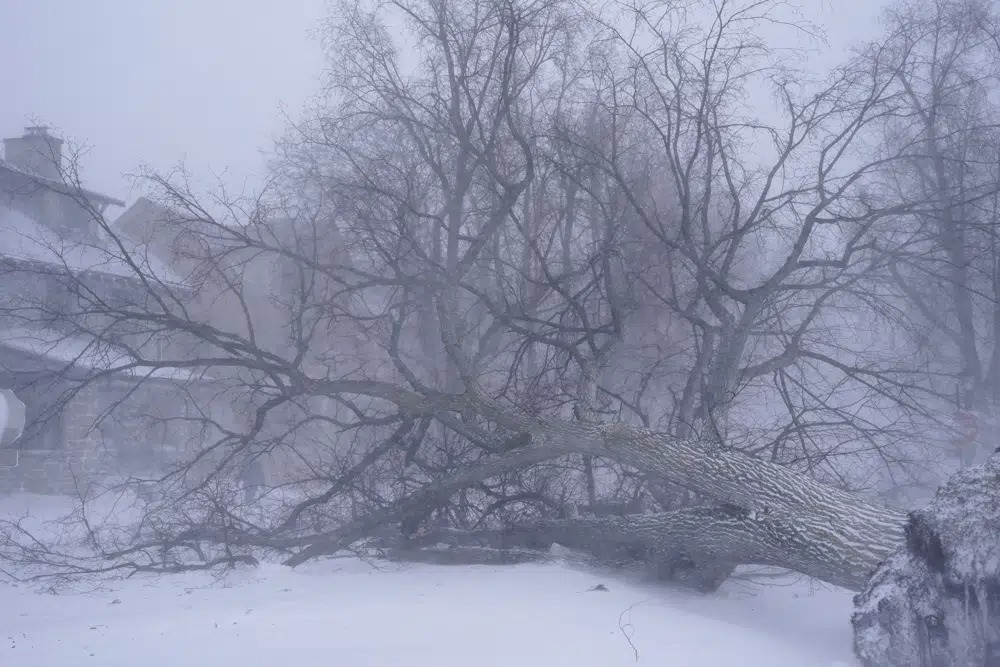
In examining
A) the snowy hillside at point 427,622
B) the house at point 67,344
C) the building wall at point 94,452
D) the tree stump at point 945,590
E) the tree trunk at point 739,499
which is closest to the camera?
the tree stump at point 945,590

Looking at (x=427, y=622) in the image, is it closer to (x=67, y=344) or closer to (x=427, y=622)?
(x=427, y=622)

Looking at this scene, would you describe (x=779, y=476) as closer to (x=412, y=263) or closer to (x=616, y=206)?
(x=616, y=206)

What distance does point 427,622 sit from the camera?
528cm

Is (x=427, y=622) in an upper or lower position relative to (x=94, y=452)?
lower

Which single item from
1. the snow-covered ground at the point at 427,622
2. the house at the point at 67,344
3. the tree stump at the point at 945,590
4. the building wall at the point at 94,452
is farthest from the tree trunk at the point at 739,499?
the building wall at the point at 94,452

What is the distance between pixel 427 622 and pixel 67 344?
9.02 metres

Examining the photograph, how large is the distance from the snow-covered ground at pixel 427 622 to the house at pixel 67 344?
7.18 feet

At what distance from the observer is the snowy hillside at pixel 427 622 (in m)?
4.64

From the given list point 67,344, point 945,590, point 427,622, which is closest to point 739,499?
point 945,590

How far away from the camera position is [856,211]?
9266 millimetres

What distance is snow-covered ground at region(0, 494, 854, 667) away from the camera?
4.64 m

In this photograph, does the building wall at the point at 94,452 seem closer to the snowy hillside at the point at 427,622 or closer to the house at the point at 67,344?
the house at the point at 67,344

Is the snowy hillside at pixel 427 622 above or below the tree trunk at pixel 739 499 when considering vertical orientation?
below

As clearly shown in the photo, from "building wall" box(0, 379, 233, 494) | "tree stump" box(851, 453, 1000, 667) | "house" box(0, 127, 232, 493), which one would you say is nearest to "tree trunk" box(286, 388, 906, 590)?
"tree stump" box(851, 453, 1000, 667)
